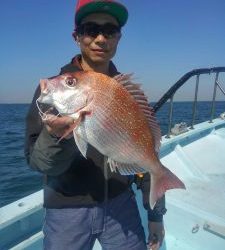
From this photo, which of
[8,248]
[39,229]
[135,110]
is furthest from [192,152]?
[135,110]

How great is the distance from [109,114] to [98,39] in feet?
2.06

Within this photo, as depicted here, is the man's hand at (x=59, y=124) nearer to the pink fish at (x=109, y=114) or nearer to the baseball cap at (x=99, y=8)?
the pink fish at (x=109, y=114)

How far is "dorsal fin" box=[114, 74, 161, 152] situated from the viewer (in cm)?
181

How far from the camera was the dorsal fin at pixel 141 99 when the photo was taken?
1812mm

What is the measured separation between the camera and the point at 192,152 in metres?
5.43

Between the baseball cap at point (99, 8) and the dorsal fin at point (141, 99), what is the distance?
22.8 inches

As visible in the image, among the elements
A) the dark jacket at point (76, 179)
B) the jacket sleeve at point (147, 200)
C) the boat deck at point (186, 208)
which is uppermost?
the dark jacket at point (76, 179)

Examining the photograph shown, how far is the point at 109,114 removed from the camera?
5.66 feet

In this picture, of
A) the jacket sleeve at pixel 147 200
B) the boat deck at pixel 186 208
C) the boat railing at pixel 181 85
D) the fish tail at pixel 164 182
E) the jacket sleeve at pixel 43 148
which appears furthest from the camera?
the boat railing at pixel 181 85

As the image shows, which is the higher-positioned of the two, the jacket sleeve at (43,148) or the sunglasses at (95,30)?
the sunglasses at (95,30)

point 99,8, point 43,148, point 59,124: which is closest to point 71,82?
point 59,124

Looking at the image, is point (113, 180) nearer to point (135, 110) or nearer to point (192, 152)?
point (135, 110)

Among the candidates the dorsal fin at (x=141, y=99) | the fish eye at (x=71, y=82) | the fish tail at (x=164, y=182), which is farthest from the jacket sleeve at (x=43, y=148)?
the fish tail at (x=164, y=182)

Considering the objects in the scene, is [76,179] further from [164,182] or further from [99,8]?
[99,8]
